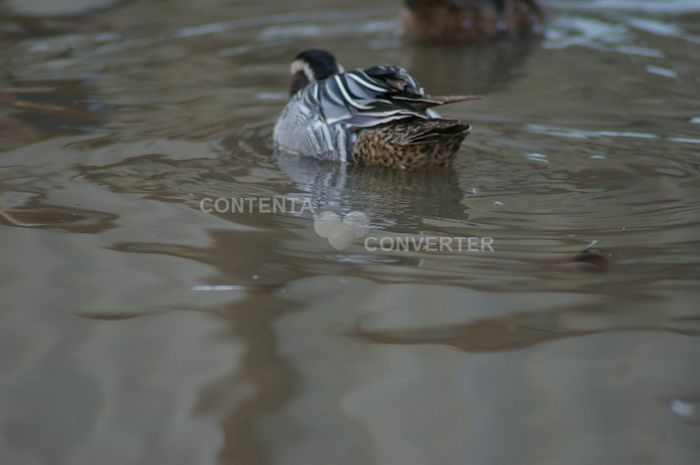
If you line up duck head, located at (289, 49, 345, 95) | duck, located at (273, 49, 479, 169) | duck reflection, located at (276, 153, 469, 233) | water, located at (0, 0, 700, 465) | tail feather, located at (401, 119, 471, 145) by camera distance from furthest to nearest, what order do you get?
duck head, located at (289, 49, 345, 95) < duck, located at (273, 49, 479, 169) < tail feather, located at (401, 119, 471, 145) < duck reflection, located at (276, 153, 469, 233) < water, located at (0, 0, 700, 465)

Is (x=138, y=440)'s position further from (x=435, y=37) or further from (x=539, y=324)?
(x=435, y=37)

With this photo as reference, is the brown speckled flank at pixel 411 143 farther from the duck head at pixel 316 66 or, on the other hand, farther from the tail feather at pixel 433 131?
the duck head at pixel 316 66

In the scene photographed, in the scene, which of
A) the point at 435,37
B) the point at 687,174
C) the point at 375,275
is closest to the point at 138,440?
the point at 375,275

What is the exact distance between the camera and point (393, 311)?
4.29 meters

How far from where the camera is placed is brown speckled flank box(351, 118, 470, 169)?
6.30 metres

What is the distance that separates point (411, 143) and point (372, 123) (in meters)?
0.35

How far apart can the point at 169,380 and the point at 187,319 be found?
485 millimetres

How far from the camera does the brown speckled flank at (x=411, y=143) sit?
630 centimetres

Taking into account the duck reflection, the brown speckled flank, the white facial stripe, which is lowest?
the duck reflection

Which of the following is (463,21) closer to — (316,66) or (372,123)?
(316,66)

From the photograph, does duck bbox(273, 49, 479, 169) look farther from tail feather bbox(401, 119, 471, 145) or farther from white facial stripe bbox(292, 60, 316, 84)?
white facial stripe bbox(292, 60, 316, 84)

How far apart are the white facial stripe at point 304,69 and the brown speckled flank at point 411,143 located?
47.7 inches

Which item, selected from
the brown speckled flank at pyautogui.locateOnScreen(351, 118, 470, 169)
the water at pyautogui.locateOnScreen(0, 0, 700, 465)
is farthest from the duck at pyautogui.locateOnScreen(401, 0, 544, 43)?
the brown speckled flank at pyautogui.locateOnScreen(351, 118, 470, 169)

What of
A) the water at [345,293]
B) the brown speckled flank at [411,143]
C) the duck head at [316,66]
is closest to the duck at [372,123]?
the brown speckled flank at [411,143]
